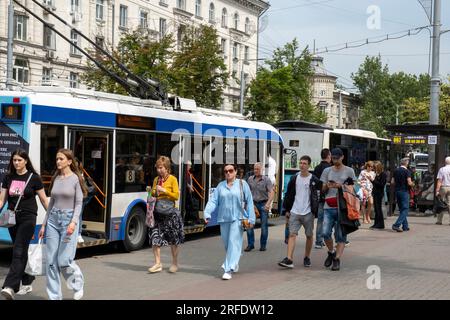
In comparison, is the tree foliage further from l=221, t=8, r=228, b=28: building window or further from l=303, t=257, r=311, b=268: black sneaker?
l=303, t=257, r=311, b=268: black sneaker

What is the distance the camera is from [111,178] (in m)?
12.0

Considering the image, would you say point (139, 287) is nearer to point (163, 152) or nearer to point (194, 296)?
point (194, 296)

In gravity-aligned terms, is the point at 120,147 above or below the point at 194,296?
above

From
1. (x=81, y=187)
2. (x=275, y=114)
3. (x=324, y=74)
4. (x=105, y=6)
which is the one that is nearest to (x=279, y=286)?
(x=81, y=187)

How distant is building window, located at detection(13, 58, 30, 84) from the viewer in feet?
129

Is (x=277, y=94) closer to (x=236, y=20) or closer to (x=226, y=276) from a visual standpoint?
(x=236, y=20)

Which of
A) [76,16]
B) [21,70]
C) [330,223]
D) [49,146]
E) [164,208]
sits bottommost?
[330,223]

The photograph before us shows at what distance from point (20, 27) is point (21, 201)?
34176mm

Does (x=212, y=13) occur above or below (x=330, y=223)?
above

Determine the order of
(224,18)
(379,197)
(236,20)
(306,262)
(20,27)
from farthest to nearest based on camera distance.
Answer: (236,20) < (224,18) < (20,27) < (379,197) < (306,262)

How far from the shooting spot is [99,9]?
152 ft

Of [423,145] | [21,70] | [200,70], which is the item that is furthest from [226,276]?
[21,70]

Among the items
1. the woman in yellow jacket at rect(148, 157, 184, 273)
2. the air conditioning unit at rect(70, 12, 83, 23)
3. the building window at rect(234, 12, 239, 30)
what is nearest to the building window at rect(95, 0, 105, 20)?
the air conditioning unit at rect(70, 12, 83, 23)

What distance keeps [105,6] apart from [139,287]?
40086 mm
